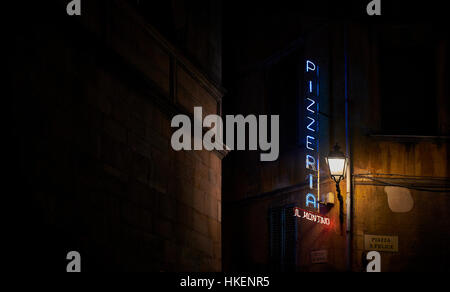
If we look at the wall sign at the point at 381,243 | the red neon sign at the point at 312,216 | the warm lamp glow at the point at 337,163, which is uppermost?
the warm lamp glow at the point at 337,163

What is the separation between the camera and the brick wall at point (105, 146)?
7.04m

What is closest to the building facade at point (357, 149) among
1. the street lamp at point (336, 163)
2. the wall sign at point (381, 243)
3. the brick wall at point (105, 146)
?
the wall sign at point (381, 243)

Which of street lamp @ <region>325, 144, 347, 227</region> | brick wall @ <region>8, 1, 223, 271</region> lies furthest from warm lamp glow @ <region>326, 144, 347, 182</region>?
brick wall @ <region>8, 1, 223, 271</region>

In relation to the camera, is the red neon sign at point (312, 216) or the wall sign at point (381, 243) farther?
the wall sign at point (381, 243)

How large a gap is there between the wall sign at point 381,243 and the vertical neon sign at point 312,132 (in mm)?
1454

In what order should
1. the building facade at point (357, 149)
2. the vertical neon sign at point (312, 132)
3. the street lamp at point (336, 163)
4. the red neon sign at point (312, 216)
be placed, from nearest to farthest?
the red neon sign at point (312, 216)
the street lamp at point (336, 163)
the building facade at point (357, 149)
the vertical neon sign at point (312, 132)

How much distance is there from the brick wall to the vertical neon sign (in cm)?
443

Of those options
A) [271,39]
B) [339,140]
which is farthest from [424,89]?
[271,39]

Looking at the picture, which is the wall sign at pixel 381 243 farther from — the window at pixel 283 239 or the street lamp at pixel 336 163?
the window at pixel 283 239

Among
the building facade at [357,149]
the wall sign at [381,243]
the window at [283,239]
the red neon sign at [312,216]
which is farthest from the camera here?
the window at [283,239]

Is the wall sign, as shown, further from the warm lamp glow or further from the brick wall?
the brick wall

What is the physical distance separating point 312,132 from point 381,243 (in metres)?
3.13

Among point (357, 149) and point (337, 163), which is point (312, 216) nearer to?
point (337, 163)
